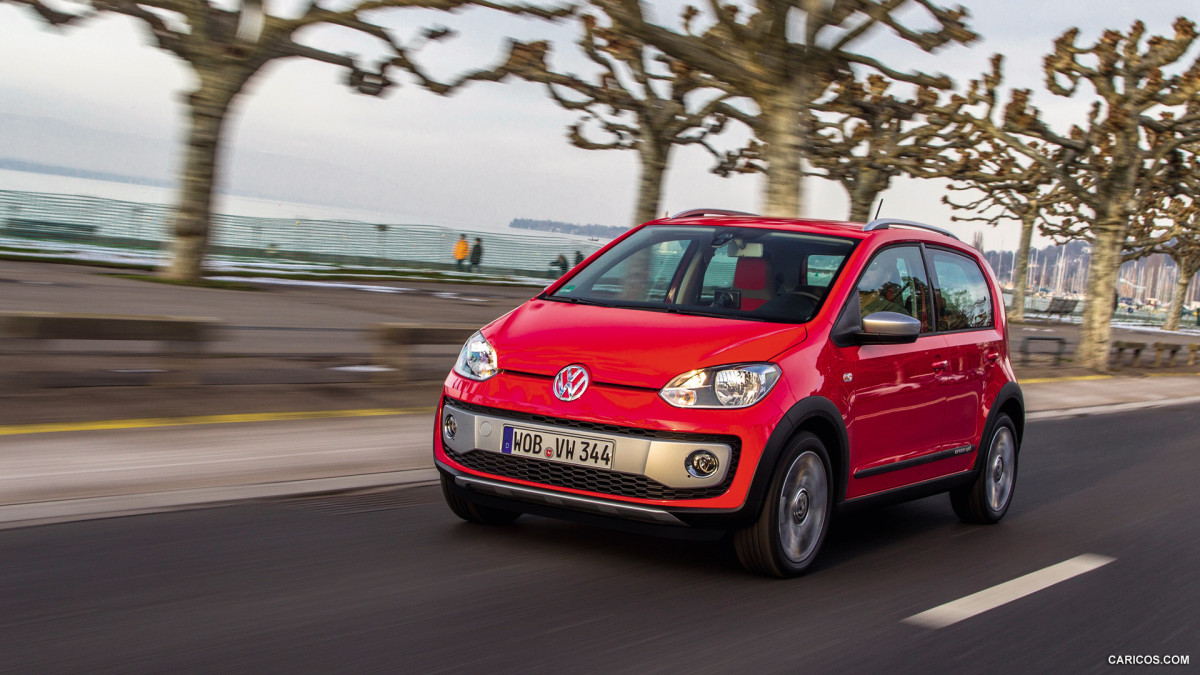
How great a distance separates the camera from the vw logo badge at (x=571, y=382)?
4.89 metres

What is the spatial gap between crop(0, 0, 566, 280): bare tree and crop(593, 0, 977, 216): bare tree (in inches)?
220

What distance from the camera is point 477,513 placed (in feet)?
19.1

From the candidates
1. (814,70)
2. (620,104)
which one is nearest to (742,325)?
(814,70)

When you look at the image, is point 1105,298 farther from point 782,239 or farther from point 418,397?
point 782,239

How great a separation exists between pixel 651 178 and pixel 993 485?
714 inches

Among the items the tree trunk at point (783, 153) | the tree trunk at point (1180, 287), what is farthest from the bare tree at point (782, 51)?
the tree trunk at point (1180, 287)

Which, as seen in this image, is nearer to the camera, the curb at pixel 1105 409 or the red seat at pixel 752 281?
the red seat at pixel 752 281

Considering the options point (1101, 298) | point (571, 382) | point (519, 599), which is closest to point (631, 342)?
point (571, 382)

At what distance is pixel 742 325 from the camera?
528cm

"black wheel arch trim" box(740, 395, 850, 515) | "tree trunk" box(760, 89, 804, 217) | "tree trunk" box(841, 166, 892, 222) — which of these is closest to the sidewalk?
"black wheel arch trim" box(740, 395, 850, 515)

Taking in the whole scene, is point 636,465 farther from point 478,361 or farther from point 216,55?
point 216,55

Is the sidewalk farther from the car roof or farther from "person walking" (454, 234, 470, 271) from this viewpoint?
"person walking" (454, 234, 470, 271)

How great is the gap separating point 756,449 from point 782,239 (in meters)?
1.49

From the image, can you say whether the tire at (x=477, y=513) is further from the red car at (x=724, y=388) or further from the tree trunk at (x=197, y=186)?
the tree trunk at (x=197, y=186)
